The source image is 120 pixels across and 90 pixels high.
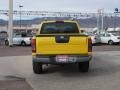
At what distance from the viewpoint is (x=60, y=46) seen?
13.7 metres

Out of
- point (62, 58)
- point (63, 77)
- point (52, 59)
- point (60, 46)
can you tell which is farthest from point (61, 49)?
point (63, 77)

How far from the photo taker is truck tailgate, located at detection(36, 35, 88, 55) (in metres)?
13.6

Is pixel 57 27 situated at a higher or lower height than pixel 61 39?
higher

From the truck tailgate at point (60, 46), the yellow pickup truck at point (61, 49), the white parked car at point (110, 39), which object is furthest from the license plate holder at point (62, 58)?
the white parked car at point (110, 39)

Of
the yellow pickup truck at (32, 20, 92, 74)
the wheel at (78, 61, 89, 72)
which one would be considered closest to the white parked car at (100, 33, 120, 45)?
the wheel at (78, 61, 89, 72)

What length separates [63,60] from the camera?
44.8 feet

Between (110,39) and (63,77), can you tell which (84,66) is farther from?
(110,39)

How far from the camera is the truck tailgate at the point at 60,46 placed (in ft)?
44.8

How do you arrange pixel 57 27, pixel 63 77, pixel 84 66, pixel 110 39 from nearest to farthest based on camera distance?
pixel 63 77
pixel 84 66
pixel 57 27
pixel 110 39

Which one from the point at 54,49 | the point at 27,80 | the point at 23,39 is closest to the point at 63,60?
the point at 54,49

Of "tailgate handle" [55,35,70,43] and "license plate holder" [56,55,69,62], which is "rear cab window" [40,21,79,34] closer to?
"tailgate handle" [55,35,70,43]

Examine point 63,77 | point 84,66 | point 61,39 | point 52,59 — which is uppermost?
point 61,39

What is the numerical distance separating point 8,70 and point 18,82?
329cm

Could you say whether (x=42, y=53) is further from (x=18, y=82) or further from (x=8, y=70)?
(x=8, y=70)
